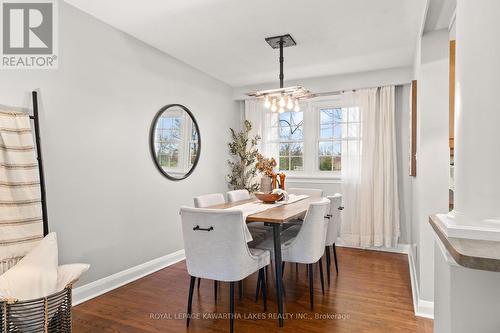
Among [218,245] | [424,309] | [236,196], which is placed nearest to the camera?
[218,245]

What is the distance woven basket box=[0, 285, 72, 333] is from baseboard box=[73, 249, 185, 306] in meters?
0.77

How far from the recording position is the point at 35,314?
1870 millimetres

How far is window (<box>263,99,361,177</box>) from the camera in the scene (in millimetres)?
4680

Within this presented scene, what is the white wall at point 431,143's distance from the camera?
253 centimetres

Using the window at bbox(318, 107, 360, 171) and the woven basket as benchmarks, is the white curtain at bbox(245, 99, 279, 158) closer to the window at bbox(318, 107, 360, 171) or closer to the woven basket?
the window at bbox(318, 107, 360, 171)

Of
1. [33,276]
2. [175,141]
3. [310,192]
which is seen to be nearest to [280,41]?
[175,141]

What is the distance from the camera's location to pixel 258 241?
3.13 m

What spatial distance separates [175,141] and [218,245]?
2089 mm

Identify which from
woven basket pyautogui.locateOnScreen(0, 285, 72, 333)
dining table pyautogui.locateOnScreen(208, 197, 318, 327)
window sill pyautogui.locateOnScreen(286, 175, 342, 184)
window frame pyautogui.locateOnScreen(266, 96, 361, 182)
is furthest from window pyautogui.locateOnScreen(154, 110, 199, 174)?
woven basket pyautogui.locateOnScreen(0, 285, 72, 333)

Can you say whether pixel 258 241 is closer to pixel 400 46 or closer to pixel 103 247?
pixel 103 247

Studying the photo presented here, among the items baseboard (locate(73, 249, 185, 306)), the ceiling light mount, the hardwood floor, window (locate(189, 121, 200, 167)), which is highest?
the ceiling light mount

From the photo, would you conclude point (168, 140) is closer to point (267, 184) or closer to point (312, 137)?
point (267, 184)

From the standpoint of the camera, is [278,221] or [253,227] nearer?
[278,221]

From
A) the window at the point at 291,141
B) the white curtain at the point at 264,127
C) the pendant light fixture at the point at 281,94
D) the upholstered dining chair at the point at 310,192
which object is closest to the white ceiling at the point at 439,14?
the pendant light fixture at the point at 281,94
